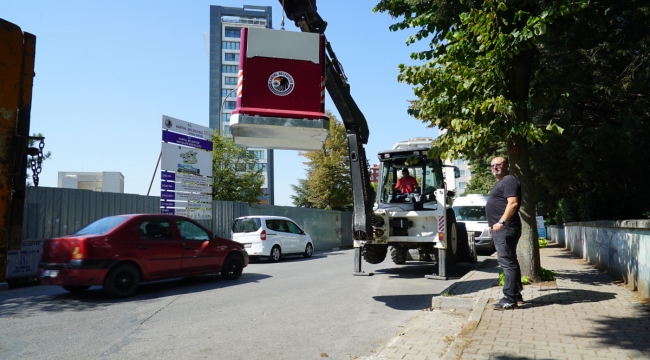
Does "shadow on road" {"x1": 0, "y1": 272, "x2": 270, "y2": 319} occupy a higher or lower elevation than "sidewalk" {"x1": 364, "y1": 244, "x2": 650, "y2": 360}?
lower

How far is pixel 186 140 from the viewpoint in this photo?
59.5 feet

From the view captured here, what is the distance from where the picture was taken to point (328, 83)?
25.3 ft

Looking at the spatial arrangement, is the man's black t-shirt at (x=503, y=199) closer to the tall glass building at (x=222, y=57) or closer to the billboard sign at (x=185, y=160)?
the billboard sign at (x=185, y=160)

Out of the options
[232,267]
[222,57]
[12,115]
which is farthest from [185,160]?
[222,57]

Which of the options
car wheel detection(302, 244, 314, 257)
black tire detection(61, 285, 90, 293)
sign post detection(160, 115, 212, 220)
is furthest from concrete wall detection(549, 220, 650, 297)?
sign post detection(160, 115, 212, 220)

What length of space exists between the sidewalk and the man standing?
9.3 inches

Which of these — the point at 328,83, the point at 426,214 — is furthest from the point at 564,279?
the point at 328,83

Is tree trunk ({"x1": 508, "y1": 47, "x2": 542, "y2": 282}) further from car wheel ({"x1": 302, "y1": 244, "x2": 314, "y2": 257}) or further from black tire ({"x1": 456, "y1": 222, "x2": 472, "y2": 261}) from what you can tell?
car wheel ({"x1": 302, "y1": 244, "x2": 314, "y2": 257})

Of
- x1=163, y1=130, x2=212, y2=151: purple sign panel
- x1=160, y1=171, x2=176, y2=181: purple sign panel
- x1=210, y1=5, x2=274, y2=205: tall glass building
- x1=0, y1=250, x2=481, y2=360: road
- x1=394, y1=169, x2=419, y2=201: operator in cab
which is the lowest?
x1=0, y1=250, x2=481, y2=360: road

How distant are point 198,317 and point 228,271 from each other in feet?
13.9

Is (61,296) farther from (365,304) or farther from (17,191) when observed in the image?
(17,191)

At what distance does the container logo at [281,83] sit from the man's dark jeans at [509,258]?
3339 millimetres

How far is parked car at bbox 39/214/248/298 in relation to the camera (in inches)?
326

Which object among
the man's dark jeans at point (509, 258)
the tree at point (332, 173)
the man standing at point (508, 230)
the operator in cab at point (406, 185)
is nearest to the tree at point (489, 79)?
the man standing at point (508, 230)
